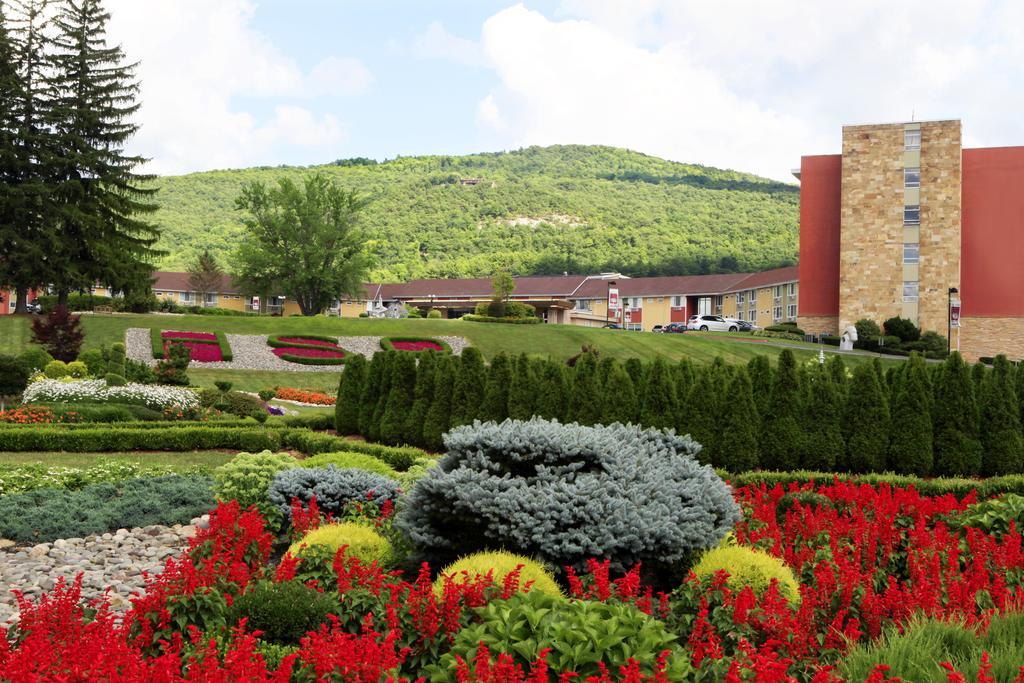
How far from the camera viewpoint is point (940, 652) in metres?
4.29

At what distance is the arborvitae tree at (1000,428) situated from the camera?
40.3 ft

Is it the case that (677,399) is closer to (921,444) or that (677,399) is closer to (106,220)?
(921,444)

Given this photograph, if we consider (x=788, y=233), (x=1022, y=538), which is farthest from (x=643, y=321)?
(x=1022, y=538)

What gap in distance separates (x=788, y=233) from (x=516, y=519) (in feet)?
336

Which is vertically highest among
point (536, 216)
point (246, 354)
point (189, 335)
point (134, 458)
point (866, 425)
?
point (536, 216)

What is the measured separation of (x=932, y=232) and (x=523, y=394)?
45.3 meters

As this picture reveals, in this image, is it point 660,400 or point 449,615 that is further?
point 660,400

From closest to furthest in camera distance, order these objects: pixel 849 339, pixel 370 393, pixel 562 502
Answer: pixel 562 502, pixel 370 393, pixel 849 339

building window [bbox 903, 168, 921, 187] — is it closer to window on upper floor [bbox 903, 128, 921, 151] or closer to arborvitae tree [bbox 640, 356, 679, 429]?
window on upper floor [bbox 903, 128, 921, 151]

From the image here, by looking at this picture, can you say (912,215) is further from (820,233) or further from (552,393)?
(552,393)

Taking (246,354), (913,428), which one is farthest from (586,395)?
(246,354)

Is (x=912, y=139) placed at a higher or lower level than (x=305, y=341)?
higher

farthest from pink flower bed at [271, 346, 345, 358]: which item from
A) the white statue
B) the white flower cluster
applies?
the white statue

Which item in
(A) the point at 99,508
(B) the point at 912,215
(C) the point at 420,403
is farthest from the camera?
(B) the point at 912,215
